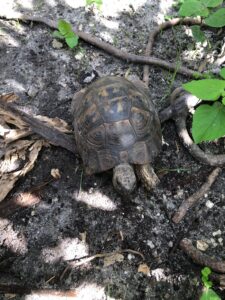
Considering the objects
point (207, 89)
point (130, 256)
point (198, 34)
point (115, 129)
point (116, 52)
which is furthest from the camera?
point (116, 52)

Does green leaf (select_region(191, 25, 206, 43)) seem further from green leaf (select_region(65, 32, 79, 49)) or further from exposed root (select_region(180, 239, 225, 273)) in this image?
exposed root (select_region(180, 239, 225, 273))

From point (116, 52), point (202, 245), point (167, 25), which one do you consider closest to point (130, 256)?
point (202, 245)

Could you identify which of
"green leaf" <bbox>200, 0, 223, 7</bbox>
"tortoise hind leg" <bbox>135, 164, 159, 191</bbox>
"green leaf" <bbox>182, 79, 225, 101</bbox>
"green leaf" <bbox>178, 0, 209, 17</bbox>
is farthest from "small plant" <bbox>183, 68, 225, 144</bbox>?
"green leaf" <bbox>200, 0, 223, 7</bbox>

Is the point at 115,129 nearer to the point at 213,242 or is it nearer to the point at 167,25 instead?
the point at 213,242

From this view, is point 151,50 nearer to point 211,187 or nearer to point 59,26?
point 59,26

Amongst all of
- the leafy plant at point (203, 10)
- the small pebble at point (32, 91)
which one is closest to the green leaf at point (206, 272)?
the leafy plant at point (203, 10)
